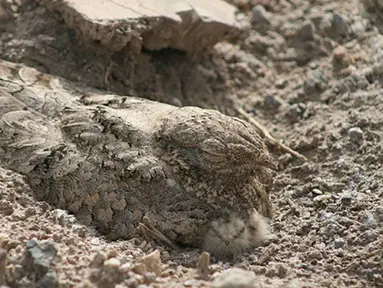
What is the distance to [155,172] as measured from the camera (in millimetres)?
2941

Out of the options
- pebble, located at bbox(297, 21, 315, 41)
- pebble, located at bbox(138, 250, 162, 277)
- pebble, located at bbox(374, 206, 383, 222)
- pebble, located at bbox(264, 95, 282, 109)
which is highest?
pebble, located at bbox(297, 21, 315, 41)

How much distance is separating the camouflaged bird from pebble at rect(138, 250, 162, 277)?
26 cm

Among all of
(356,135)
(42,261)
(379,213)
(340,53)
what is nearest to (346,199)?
(379,213)

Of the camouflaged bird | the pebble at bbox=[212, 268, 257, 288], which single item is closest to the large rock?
the camouflaged bird

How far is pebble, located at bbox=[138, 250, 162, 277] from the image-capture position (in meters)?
2.62

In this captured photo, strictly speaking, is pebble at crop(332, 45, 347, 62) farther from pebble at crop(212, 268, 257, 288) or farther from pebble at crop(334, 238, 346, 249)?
pebble at crop(212, 268, 257, 288)

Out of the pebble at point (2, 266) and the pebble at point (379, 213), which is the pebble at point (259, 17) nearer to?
the pebble at point (379, 213)

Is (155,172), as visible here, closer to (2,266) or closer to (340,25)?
(2,266)

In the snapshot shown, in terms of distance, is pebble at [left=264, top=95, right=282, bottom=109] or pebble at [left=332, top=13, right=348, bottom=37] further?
pebble at [left=332, top=13, right=348, bottom=37]

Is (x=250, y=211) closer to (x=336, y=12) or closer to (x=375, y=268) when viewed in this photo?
(x=375, y=268)

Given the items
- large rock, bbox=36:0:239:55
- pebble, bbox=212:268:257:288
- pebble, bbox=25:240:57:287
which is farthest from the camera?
large rock, bbox=36:0:239:55

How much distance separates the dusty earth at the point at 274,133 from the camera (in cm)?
264

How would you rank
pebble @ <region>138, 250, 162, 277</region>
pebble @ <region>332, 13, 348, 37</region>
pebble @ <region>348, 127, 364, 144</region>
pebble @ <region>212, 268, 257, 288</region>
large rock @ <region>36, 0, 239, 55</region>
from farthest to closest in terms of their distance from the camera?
pebble @ <region>332, 13, 348, 37</region> → large rock @ <region>36, 0, 239, 55</region> → pebble @ <region>348, 127, 364, 144</region> → pebble @ <region>138, 250, 162, 277</region> → pebble @ <region>212, 268, 257, 288</region>

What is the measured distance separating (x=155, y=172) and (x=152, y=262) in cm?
44
